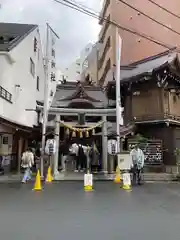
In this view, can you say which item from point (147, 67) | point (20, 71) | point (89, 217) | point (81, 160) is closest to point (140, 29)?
point (147, 67)

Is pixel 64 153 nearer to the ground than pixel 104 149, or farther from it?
nearer to the ground

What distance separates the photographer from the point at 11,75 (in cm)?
A: 2325

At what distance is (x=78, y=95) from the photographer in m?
23.6

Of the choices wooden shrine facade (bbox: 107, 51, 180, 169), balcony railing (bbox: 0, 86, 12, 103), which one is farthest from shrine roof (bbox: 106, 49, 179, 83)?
balcony railing (bbox: 0, 86, 12, 103)

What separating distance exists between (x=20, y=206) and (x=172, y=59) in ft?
65.0

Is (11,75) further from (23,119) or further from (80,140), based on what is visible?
(80,140)

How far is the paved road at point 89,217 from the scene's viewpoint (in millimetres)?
5414

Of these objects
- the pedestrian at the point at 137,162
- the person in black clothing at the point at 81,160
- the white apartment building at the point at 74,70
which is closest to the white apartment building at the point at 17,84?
the person in black clothing at the point at 81,160

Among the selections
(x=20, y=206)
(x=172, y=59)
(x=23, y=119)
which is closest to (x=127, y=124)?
(x=172, y=59)

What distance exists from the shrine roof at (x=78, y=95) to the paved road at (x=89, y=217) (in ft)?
45.8

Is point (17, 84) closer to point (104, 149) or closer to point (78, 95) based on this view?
point (78, 95)

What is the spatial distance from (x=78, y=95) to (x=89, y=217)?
56.7 feet

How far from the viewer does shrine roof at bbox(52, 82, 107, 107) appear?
23625 millimetres

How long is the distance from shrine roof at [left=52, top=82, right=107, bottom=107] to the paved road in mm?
13964
